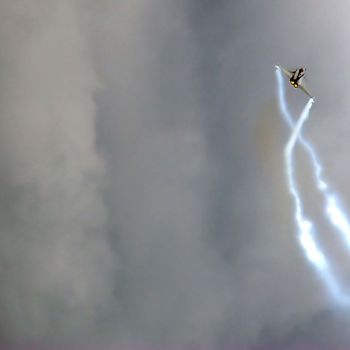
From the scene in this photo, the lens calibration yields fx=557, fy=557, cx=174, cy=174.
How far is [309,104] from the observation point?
612 ft

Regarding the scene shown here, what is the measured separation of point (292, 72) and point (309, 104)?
12120 millimetres

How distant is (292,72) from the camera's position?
185 meters
